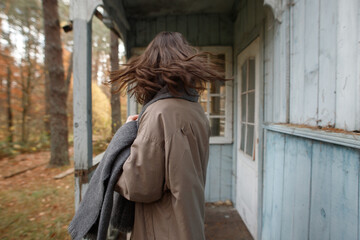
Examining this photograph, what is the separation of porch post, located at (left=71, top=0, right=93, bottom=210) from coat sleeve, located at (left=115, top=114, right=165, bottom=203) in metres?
1.09

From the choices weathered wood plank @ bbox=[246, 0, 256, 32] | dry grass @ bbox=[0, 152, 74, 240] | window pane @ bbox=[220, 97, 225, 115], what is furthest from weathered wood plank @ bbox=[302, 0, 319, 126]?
dry grass @ bbox=[0, 152, 74, 240]

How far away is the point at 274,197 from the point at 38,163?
6.78 meters

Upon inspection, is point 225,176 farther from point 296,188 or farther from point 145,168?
point 145,168

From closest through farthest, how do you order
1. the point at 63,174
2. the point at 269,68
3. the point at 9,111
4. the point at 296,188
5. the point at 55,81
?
the point at 296,188
the point at 269,68
the point at 63,174
the point at 55,81
the point at 9,111

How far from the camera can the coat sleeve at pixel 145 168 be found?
0.86m

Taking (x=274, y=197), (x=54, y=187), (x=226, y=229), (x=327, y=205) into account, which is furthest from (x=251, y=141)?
(x=54, y=187)

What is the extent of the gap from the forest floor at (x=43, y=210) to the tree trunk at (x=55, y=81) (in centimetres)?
63

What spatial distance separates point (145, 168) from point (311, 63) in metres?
1.16

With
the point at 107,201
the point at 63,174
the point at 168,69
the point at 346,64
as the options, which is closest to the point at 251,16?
the point at 346,64

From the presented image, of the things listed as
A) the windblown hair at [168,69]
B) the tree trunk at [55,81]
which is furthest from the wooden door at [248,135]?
the tree trunk at [55,81]

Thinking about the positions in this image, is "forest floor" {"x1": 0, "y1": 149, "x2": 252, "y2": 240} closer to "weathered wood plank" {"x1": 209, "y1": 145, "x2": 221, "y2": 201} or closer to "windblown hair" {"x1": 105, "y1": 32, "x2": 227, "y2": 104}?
"weathered wood plank" {"x1": 209, "y1": 145, "x2": 221, "y2": 201}

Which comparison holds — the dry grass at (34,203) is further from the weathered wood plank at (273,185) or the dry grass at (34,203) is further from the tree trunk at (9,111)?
the weathered wood plank at (273,185)

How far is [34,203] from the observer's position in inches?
152

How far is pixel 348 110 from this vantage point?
0.96 m
